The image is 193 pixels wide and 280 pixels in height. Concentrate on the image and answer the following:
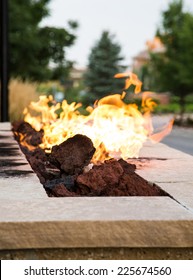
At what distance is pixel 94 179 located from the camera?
14.0 feet

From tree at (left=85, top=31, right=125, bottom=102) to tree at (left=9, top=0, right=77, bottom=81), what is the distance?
10436 millimetres

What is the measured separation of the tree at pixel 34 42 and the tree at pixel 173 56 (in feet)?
14.2

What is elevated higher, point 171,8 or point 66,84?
point 171,8

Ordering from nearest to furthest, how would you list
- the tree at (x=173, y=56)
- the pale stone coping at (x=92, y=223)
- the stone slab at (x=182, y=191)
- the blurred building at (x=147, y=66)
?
the pale stone coping at (x=92, y=223), the stone slab at (x=182, y=191), the tree at (x=173, y=56), the blurred building at (x=147, y=66)

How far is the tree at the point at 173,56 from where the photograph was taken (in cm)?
2633

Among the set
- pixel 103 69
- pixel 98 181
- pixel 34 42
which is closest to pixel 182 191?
pixel 98 181

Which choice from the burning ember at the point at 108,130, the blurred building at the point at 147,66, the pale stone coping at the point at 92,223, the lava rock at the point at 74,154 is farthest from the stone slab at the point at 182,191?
the blurred building at the point at 147,66

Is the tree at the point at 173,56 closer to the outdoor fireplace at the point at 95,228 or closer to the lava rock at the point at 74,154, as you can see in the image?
the lava rock at the point at 74,154

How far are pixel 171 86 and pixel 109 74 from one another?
540 inches

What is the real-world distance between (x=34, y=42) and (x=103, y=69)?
47.5 feet

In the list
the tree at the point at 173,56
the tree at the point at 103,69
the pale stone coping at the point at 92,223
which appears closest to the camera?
the pale stone coping at the point at 92,223

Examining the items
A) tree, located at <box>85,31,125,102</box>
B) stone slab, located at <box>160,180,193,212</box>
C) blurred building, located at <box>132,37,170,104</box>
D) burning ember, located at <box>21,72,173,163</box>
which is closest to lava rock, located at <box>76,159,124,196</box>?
stone slab, located at <box>160,180,193,212</box>

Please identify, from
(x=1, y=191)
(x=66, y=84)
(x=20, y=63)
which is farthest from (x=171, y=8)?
(x=66, y=84)
